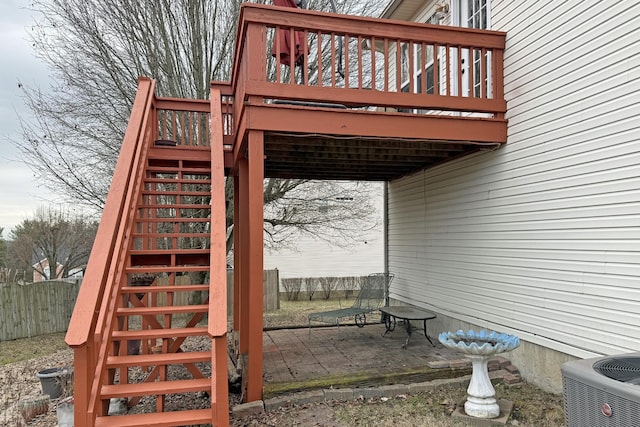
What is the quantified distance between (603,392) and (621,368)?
0.34 metres

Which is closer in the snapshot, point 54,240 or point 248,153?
point 248,153

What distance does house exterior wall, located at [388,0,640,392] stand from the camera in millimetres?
3482

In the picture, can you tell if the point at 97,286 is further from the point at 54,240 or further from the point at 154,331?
the point at 54,240

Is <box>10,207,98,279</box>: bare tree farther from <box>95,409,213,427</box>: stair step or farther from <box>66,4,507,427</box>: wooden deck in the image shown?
<box>95,409,213,427</box>: stair step

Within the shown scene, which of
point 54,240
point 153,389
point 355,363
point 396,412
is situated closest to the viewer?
point 153,389

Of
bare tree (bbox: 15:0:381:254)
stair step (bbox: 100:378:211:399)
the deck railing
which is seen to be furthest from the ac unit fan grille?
bare tree (bbox: 15:0:381:254)

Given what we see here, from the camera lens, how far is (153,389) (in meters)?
3.20

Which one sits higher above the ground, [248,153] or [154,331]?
→ [248,153]

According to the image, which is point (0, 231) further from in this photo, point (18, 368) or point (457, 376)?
point (457, 376)

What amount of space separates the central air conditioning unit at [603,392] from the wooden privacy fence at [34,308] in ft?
34.9

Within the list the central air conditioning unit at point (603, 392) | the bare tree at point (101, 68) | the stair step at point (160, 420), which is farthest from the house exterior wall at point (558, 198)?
the bare tree at point (101, 68)

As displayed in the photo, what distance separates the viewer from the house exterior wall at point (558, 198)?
3482 millimetres

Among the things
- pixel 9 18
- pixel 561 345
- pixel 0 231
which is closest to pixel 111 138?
pixel 9 18

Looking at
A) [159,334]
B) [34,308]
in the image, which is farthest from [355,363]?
[34,308]
